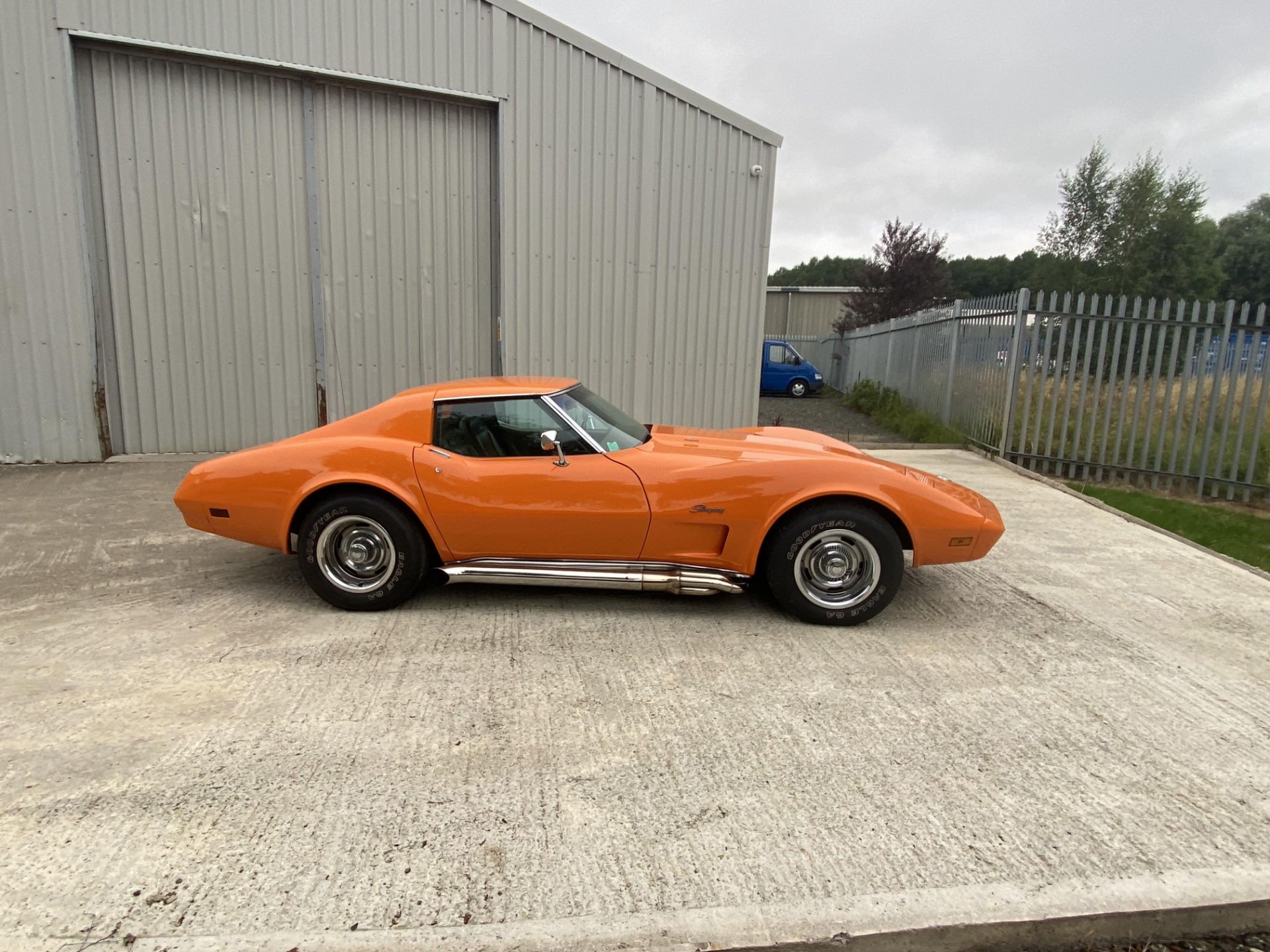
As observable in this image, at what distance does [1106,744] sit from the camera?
2.70 meters

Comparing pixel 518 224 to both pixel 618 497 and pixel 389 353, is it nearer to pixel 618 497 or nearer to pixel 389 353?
pixel 389 353

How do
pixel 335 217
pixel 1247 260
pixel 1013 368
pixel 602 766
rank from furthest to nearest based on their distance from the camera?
pixel 1247 260 < pixel 1013 368 < pixel 335 217 < pixel 602 766

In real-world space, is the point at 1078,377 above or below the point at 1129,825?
above

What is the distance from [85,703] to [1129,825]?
370cm

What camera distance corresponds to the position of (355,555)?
12.4 feet

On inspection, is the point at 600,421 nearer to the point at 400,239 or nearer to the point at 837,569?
the point at 837,569

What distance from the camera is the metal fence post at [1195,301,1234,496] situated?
24.0ft

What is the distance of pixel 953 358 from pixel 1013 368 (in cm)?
226

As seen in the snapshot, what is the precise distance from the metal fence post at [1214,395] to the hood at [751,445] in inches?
213

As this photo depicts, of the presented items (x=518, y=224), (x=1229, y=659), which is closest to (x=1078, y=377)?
(x=1229, y=659)

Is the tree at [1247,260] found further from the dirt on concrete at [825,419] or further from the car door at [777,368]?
the dirt on concrete at [825,419]

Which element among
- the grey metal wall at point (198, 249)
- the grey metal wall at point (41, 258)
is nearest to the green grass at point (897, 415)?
the grey metal wall at point (198, 249)

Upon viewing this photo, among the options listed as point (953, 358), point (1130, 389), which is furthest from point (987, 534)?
point (953, 358)

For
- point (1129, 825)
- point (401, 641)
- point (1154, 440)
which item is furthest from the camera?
point (1154, 440)
